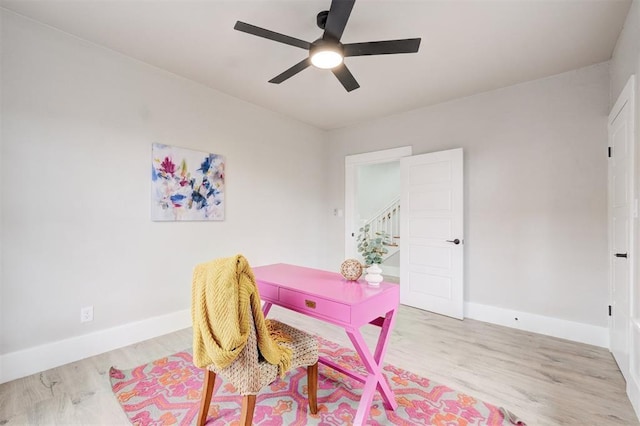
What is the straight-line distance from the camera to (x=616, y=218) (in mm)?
2402

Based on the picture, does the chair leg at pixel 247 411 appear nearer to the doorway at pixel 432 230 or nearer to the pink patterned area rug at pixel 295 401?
the pink patterned area rug at pixel 295 401

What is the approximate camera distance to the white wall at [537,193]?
273cm

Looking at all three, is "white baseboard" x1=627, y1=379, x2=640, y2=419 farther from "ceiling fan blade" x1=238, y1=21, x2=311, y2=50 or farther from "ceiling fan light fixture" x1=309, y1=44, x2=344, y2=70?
"ceiling fan blade" x1=238, y1=21, x2=311, y2=50

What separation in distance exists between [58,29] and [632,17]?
4.14 m

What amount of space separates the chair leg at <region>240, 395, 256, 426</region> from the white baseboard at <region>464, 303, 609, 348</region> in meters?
2.92

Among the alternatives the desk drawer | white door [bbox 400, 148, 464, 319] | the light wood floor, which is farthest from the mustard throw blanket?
white door [bbox 400, 148, 464, 319]

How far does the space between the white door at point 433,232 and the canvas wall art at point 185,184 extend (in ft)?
7.79

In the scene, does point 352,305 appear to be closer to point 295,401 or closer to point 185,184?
point 295,401

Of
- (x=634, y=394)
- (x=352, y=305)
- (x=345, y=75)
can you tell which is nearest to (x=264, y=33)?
(x=345, y=75)

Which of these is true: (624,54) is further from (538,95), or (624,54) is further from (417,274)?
(417,274)

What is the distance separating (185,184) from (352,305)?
2307mm

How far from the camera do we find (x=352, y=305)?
149 cm

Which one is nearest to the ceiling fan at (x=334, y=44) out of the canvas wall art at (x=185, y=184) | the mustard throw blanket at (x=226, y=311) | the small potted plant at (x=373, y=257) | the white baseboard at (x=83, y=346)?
the small potted plant at (x=373, y=257)

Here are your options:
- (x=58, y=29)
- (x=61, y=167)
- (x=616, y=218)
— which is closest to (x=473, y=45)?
(x=616, y=218)
